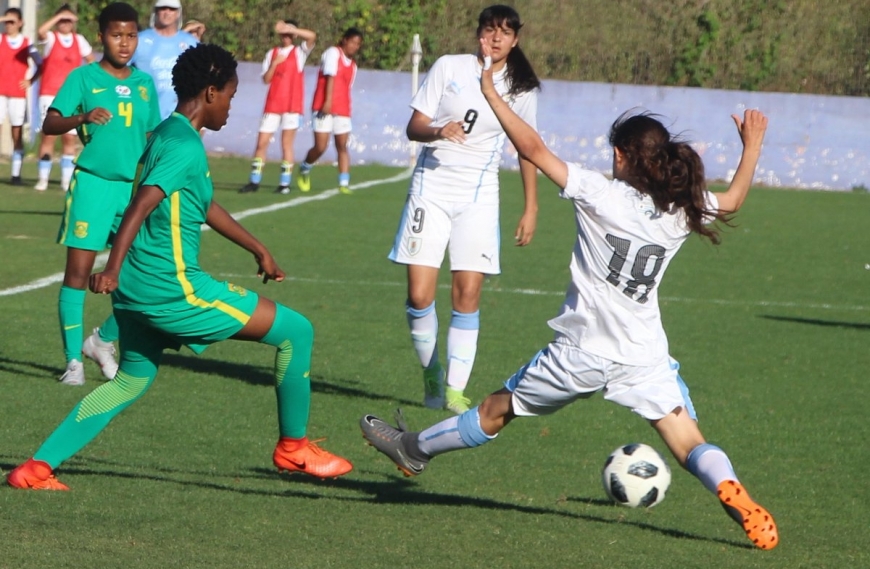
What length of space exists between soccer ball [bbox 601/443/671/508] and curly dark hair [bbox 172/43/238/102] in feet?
6.66

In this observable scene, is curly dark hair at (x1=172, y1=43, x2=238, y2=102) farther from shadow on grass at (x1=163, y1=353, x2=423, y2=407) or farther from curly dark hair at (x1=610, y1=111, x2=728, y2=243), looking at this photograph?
shadow on grass at (x1=163, y1=353, x2=423, y2=407)

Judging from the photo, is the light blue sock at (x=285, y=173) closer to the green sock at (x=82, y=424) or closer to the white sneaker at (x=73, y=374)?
the white sneaker at (x=73, y=374)

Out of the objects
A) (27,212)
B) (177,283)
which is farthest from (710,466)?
(27,212)

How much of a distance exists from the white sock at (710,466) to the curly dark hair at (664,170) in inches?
28.8

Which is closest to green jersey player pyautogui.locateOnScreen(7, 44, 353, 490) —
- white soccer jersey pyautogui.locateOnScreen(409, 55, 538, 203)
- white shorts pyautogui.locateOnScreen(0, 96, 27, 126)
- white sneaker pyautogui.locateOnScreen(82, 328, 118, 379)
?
white soccer jersey pyautogui.locateOnScreen(409, 55, 538, 203)

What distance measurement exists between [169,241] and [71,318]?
2.53m

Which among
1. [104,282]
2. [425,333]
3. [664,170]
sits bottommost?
[425,333]

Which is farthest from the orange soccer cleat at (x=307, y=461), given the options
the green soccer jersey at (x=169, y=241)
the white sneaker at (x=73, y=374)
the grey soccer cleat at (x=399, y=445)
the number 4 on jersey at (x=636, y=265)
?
the white sneaker at (x=73, y=374)

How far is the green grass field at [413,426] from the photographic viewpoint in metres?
4.77

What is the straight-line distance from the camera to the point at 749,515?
15.3ft

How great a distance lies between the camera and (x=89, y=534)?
469 centimetres

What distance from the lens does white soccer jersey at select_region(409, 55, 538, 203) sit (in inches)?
285

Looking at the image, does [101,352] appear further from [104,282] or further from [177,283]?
[104,282]

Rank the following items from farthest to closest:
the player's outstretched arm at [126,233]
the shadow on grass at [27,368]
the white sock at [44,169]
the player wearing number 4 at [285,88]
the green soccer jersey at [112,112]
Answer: the player wearing number 4 at [285,88] → the white sock at [44,169] → the shadow on grass at [27,368] → the green soccer jersey at [112,112] → the player's outstretched arm at [126,233]
